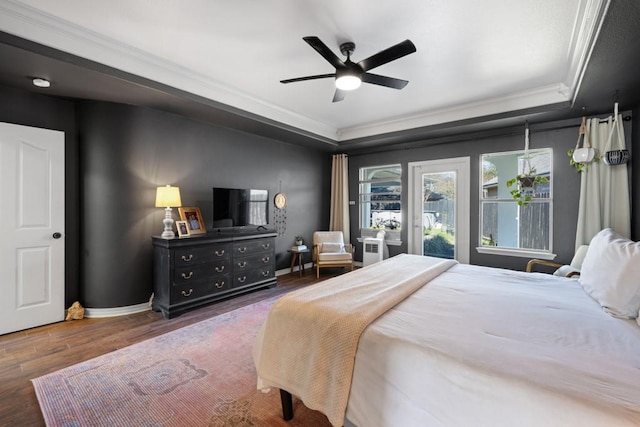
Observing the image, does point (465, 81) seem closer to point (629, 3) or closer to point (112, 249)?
point (629, 3)

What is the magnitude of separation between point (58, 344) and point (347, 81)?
3.61 meters

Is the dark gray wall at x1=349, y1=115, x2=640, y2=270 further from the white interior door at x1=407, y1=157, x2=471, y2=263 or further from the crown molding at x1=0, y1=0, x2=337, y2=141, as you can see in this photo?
the crown molding at x1=0, y1=0, x2=337, y2=141

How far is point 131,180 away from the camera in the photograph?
340 centimetres

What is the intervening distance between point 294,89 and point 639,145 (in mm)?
3978

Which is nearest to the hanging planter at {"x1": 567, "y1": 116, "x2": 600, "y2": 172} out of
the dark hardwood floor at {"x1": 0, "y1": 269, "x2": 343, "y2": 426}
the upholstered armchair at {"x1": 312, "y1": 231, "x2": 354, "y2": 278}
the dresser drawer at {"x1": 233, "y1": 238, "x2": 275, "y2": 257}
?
the upholstered armchair at {"x1": 312, "y1": 231, "x2": 354, "y2": 278}

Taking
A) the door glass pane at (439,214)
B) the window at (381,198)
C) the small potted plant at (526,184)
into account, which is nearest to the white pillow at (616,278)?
the small potted plant at (526,184)

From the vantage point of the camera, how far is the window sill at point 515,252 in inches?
158

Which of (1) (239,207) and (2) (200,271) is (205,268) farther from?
(1) (239,207)

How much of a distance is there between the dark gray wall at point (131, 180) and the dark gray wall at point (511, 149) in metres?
3.33

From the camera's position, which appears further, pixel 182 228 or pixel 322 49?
pixel 182 228

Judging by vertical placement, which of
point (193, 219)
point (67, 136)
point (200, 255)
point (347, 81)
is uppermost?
point (347, 81)

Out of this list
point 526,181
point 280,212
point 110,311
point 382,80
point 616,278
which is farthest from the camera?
point 280,212

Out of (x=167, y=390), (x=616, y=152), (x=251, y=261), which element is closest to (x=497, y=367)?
(x=167, y=390)

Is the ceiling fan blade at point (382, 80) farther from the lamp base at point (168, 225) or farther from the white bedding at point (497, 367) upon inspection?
the lamp base at point (168, 225)
